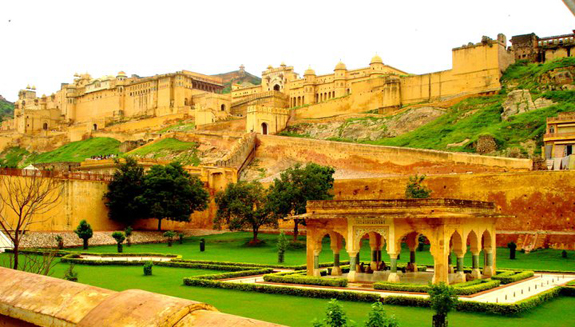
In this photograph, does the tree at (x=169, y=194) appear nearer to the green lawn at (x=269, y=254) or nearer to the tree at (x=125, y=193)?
the tree at (x=125, y=193)

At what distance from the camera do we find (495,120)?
153 feet

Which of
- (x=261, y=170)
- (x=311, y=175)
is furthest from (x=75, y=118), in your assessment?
(x=311, y=175)

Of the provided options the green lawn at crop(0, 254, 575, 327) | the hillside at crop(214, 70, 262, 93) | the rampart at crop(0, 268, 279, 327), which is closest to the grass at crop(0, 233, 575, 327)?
the green lawn at crop(0, 254, 575, 327)

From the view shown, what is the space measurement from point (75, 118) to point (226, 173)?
54380 mm

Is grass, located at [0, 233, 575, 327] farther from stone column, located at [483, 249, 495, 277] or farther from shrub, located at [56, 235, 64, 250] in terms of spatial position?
shrub, located at [56, 235, 64, 250]

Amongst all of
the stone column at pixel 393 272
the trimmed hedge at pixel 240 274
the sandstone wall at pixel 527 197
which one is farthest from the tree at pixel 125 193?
the stone column at pixel 393 272

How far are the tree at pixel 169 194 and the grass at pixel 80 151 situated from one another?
28729 millimetres

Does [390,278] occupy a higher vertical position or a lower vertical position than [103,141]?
lower

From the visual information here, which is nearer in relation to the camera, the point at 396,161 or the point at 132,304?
the point at 132,304

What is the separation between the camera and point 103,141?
2808 inches

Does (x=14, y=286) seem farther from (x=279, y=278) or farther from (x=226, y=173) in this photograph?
(x=226, y=173)

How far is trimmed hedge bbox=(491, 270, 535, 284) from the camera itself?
63.7 feet

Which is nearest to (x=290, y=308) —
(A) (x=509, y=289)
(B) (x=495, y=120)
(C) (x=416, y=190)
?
(A) (x=509, y=289)

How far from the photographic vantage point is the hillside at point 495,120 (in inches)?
1642
